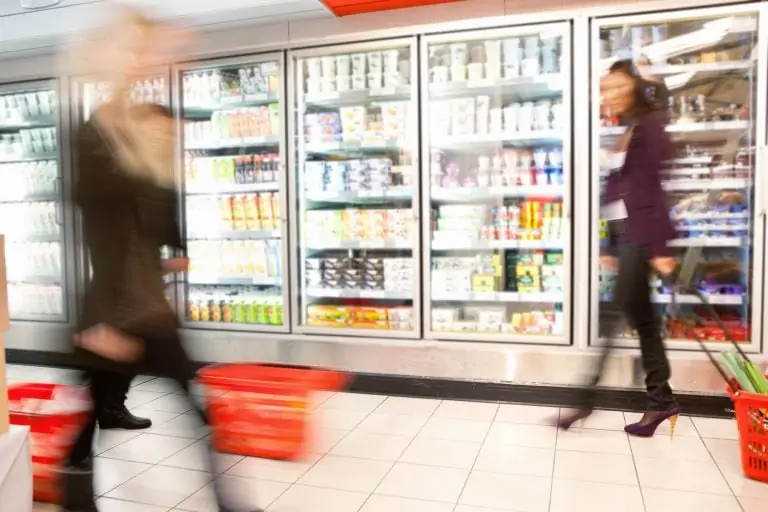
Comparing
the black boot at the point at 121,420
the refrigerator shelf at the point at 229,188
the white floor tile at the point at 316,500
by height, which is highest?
the refrigerator shelf at the point at 229,188

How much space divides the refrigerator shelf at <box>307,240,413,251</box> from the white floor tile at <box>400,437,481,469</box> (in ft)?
4.47

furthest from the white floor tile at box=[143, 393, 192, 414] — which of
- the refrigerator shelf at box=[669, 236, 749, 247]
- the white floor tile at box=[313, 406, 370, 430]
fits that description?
the refrigerator shelf at box=[669, 236, 749, 247]

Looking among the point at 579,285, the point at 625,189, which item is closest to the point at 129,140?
the point at 625,189

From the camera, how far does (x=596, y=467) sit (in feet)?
8.63

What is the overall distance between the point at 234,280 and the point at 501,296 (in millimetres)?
1905

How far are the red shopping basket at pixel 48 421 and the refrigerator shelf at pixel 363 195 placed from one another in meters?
1.99

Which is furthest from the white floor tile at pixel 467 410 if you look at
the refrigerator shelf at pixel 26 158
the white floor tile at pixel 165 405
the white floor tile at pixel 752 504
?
the refrigerator shelf at pixel 26 158

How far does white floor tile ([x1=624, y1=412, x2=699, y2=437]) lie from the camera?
9.89ft

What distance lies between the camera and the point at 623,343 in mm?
3529

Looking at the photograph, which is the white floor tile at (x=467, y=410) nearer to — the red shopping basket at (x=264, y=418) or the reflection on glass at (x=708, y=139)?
the red shopping basket at (x=264, y=418)

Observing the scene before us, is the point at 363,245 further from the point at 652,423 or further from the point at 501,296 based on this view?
the point at 652,423

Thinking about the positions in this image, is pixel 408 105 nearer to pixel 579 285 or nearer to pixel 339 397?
pixel 579 285

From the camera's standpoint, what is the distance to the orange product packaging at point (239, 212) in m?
4.36

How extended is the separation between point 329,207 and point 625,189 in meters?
2.30
